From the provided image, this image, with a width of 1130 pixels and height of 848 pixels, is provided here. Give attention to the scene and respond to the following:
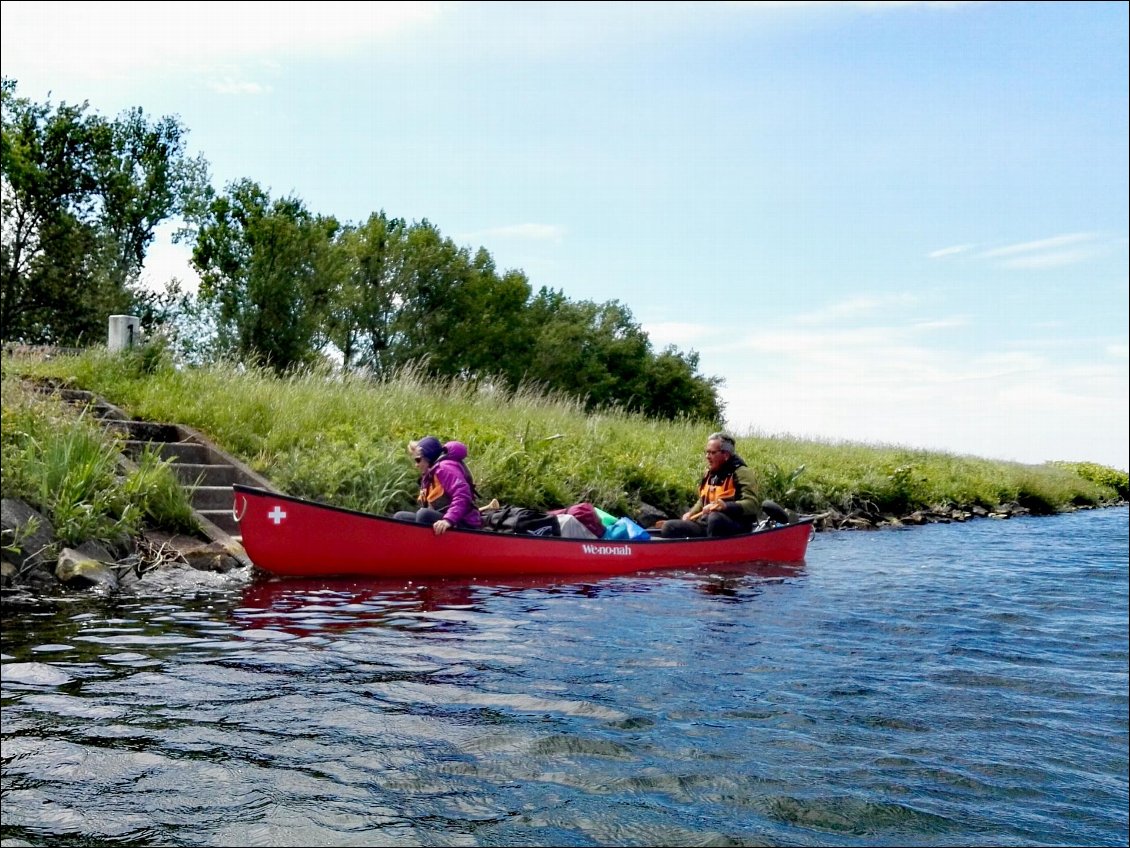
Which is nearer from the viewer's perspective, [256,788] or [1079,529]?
[256,788]

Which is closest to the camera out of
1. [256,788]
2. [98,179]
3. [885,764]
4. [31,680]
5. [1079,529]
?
[256,788]

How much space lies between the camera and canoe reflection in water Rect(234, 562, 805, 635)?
8031 mm

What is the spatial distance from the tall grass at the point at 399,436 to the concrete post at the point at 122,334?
41 centimetres

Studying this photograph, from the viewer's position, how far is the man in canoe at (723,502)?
505 inches

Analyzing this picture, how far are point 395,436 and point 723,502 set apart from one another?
17.1 ft

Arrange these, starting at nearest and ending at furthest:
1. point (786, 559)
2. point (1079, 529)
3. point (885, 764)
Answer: point (885, 764), point (786, 559), point (1079, 529)

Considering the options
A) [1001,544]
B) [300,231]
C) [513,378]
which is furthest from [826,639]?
[513,378]

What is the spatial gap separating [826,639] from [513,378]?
3745 centimetres

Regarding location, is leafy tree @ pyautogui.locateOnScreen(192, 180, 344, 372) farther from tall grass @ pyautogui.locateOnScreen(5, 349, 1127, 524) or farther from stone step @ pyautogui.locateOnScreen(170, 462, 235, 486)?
stone step @ pyautogui.locateOnScreen(170, 462, 235, 486)

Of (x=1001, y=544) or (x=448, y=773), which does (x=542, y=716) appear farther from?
(x=1001, y=544)

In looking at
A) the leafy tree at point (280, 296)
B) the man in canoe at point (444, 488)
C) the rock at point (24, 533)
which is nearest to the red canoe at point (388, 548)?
the man in canoe at point (444, 488)

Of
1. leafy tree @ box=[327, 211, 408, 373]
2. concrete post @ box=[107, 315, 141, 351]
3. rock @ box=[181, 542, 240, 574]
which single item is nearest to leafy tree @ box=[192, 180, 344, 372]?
leafy tree @ box=[327, 211, 408, 373]

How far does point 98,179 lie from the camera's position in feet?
123

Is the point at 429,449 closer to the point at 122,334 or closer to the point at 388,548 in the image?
the point at 388,548
